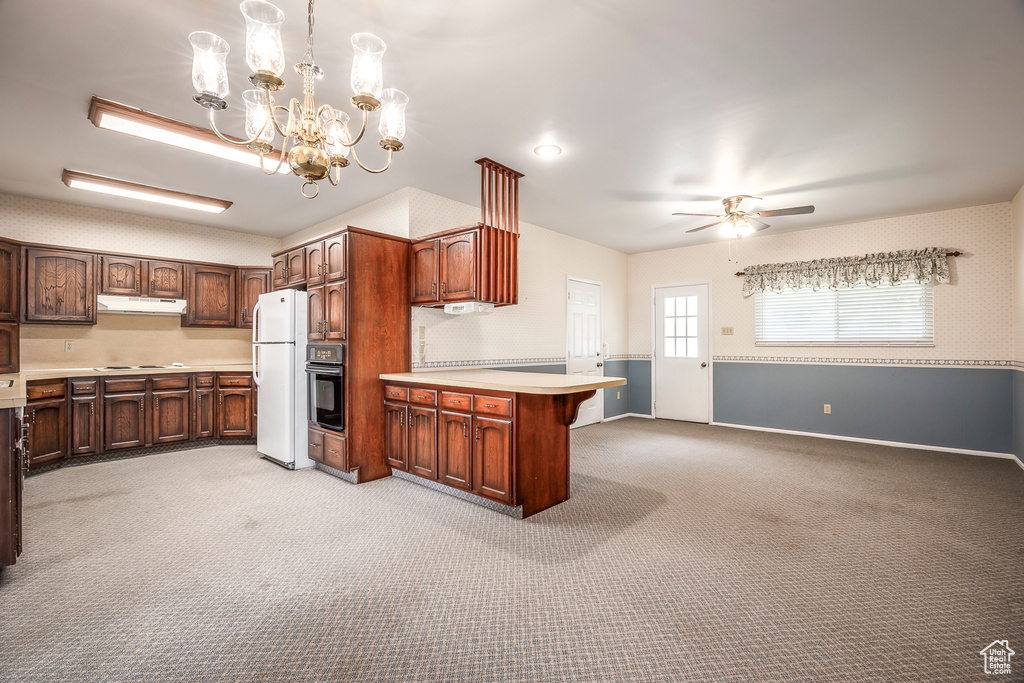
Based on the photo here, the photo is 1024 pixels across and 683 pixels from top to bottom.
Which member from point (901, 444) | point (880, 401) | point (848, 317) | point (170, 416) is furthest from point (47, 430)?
point (901, 444)

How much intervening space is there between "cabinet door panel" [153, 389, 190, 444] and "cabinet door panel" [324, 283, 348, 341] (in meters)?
2.32

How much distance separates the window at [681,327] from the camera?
6.69 meters

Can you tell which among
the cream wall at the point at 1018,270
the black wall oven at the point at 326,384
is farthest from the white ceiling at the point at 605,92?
the black wall oven at the point at 326,384

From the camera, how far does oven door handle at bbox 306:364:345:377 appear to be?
12.7ft

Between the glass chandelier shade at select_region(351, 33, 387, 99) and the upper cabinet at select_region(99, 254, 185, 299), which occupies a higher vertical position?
the glass chandelier shade at select_region(351, 33, 387, 99)

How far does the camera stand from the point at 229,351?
5953 millimetres

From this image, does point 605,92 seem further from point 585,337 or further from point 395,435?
point 585,337

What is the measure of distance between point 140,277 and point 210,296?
2.28 ft

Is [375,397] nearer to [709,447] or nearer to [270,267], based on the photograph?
[270,267]

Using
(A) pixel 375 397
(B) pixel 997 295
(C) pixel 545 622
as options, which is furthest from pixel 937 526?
(A) pixel 375 397

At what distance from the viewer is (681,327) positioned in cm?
680

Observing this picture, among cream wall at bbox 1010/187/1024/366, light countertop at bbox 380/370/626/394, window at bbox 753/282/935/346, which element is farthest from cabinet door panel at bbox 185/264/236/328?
cream wall at bbox 1010/187/1024/366

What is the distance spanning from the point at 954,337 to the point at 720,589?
4850mm

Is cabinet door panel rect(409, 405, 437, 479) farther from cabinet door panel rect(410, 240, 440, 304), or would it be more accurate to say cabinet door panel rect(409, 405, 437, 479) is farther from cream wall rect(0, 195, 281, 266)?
cream wall rect(0, 195, 281, 266)
